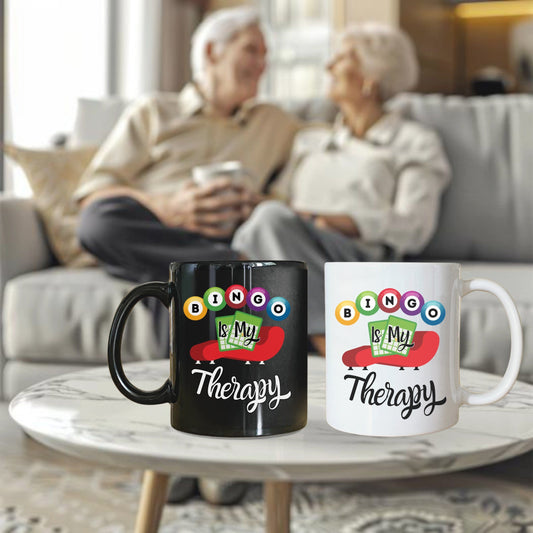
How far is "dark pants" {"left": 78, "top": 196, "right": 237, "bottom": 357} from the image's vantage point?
5.02 ft

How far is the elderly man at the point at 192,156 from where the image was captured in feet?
5.16

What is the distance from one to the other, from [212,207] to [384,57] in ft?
2.29

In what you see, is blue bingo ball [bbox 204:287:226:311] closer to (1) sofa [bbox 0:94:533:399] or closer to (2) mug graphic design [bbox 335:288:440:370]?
(2) mug graphic design [bbox 335:288:440:370]

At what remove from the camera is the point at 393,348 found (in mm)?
461

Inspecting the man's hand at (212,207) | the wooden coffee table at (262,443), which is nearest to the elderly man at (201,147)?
the man's hand at (212,207)

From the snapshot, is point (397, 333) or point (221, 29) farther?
point (221, 29)

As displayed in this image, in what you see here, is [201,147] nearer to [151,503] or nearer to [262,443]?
[151,503]

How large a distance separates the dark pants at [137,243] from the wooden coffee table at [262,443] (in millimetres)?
947

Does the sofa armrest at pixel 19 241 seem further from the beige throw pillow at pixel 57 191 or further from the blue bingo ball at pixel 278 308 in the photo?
the blue bingo ball at pixel 278 308

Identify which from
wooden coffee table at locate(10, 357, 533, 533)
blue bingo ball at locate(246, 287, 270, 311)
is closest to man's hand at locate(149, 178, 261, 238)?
wooden coffee table at locate(10, 357, 533, 533)

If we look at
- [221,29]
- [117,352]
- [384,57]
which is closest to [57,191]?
[221,29]

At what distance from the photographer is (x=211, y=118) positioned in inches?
79.2

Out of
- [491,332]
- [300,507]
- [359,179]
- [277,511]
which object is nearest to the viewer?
[277,511]

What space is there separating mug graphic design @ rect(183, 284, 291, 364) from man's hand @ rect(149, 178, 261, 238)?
1.21 m
